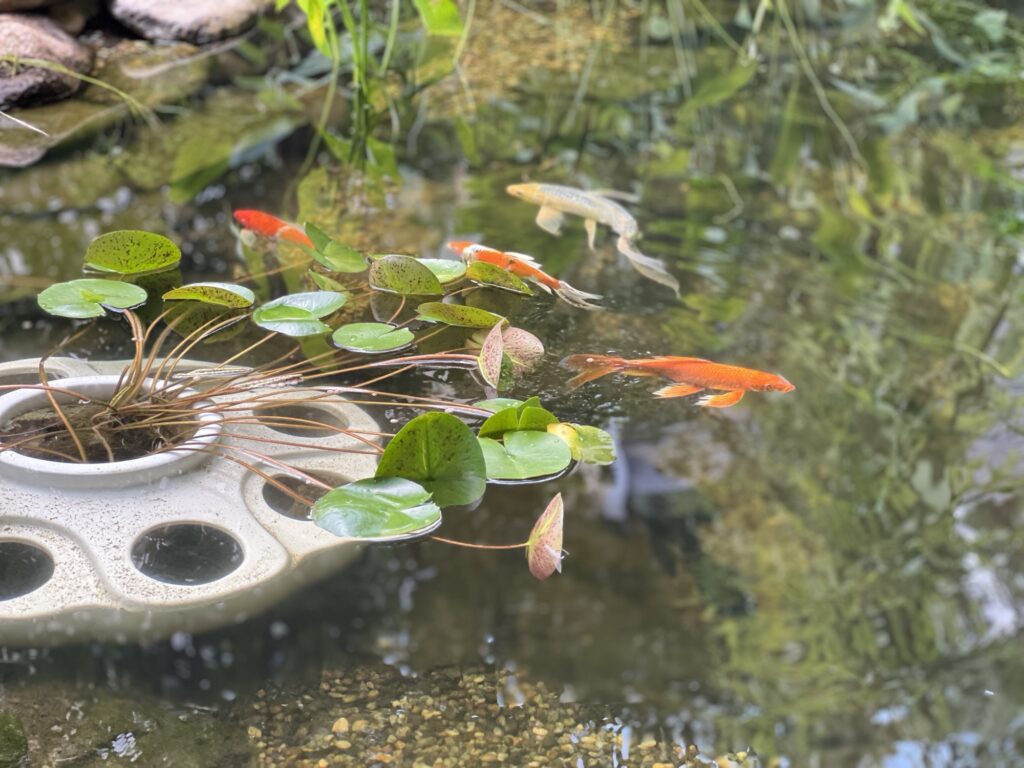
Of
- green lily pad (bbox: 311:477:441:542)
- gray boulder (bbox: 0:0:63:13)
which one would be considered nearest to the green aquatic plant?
green lily pad (bbox: 311:477:441:542)

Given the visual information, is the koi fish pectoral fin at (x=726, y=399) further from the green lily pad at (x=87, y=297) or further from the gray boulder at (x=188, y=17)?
the gray boulder at (x=188, y=17)

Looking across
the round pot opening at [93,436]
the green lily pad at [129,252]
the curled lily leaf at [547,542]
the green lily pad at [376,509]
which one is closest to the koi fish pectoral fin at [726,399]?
the curled lily leaf at [547,542]

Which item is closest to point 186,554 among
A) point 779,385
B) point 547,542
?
point 547,542

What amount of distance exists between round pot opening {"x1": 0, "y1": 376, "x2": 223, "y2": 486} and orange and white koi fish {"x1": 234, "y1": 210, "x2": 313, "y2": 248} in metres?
0.49

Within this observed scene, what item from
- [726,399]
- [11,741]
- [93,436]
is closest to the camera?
[11,741]

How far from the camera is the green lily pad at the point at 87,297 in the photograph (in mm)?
1246

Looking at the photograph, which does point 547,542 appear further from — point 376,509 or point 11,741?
point 11,741

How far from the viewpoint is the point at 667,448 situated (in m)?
1.56

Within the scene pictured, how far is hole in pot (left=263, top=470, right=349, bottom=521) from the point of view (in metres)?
1.10

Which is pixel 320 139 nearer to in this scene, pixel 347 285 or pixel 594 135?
pixel 594 135

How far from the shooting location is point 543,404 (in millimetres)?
1280

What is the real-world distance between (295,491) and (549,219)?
87 cm

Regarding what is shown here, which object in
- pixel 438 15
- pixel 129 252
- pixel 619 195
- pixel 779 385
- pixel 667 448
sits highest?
pixel 438 15

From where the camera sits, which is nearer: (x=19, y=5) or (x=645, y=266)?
(x=645, y=266)
